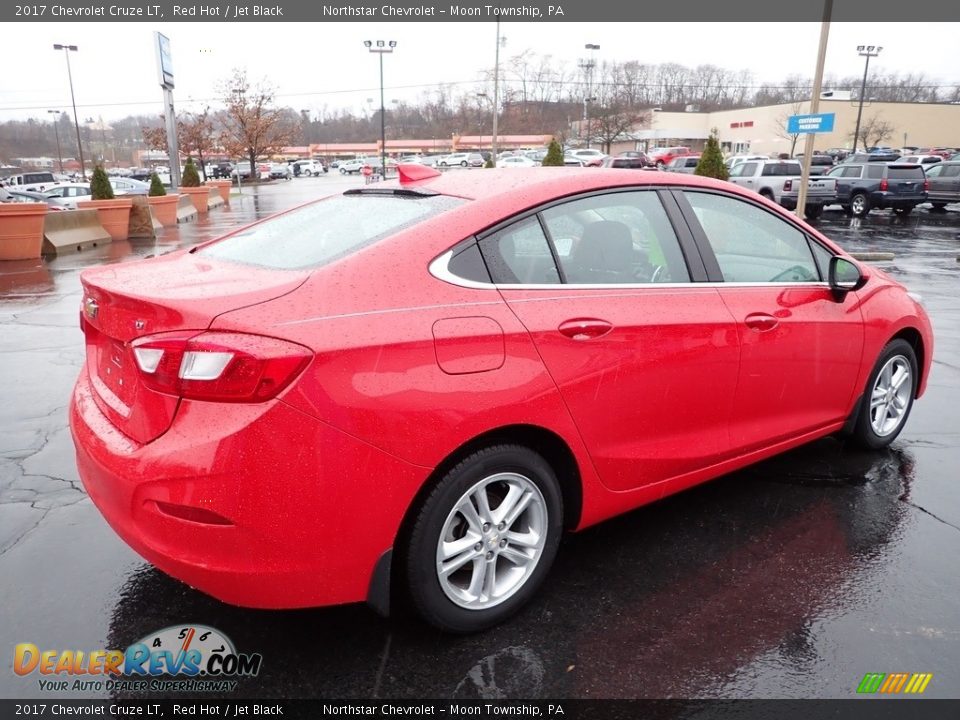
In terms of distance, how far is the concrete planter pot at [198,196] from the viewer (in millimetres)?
26723

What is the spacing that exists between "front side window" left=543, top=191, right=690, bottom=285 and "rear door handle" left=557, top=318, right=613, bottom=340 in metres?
0.19

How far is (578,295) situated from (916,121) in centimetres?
10268

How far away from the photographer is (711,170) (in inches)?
849

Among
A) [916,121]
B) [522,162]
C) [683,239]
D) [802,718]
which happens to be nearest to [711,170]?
[683,239]

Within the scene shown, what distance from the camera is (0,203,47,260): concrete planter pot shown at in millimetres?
13148

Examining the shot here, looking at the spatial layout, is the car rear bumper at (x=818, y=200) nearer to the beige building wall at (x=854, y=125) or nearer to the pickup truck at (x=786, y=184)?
the pickup truck at (x=786, y=184)

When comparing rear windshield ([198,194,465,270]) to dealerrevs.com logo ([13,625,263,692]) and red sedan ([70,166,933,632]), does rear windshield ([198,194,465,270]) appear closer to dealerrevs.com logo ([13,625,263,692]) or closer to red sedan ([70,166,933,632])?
red sedan ([70,166,933,632])

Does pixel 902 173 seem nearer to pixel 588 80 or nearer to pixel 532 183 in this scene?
pixel 532 183

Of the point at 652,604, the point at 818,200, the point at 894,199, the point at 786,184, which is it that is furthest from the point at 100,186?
the point at 894,199

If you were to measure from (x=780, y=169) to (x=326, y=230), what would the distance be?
26159 millimetres

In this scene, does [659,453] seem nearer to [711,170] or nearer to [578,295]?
[578,295]

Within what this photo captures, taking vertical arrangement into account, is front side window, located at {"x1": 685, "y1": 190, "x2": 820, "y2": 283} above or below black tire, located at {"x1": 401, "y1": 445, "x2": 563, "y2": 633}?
above

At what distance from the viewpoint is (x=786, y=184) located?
24.6m

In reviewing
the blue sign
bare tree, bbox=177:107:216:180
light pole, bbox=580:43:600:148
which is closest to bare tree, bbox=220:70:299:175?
bare tree, bbox=177:107:216:180
